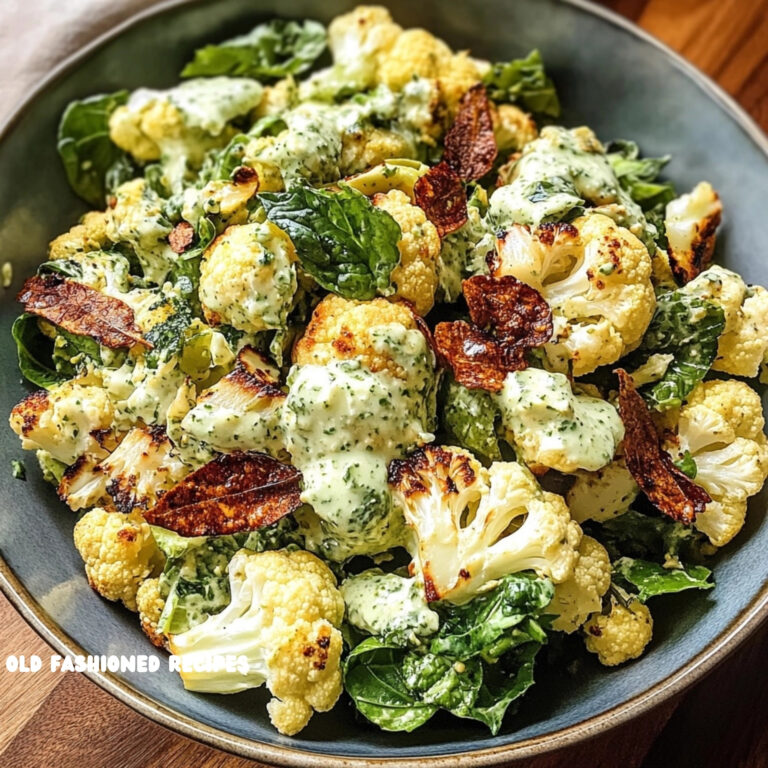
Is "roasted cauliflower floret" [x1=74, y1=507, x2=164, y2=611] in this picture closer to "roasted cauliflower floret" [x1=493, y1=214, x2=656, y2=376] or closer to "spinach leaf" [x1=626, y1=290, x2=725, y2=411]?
"roasted cauliflower floret" [x1=493, y1=214, x2=656, y2=376]

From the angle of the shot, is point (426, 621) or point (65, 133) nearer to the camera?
point (426, 621)

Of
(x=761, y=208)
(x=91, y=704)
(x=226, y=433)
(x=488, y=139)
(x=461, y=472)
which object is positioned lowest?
(x=91, y=704)

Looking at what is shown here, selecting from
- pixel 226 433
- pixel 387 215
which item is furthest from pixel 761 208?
pixel 226 433

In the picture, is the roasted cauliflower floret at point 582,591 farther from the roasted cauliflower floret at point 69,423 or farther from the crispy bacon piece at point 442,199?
the roasted cauliflower floret at point 69,423

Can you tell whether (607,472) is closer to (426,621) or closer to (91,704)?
(426,621)

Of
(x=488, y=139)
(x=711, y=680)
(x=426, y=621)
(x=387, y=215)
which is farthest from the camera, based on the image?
(x=488, y=139)

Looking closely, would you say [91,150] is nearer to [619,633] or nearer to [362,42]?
[362,42]
